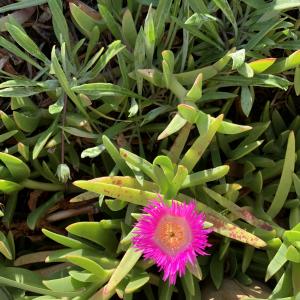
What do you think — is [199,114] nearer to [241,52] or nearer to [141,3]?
[241,52]

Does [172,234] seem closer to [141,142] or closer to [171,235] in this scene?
[171,235]

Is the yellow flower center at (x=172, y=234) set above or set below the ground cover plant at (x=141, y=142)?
below

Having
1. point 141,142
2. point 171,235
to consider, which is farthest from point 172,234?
point 141,142

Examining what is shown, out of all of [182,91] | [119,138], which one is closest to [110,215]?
[119,138]

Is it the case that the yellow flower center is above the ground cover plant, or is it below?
below

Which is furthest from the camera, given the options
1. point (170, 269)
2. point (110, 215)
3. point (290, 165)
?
point (110, 215)
